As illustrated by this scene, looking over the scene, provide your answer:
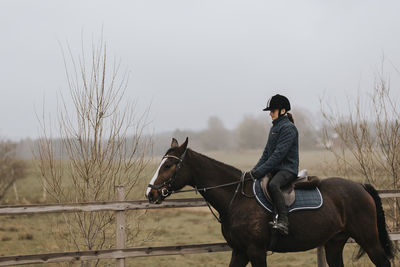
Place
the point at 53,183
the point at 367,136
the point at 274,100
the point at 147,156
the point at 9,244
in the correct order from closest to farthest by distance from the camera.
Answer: the point at 274,100 → the point at 53,183 → the point at 147,156 → the point at 367,136 → the point at 9,244

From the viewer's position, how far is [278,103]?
5438 millimetres

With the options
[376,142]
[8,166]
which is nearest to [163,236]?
[376,142]

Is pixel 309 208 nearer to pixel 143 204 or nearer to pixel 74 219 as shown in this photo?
pixel 143 204

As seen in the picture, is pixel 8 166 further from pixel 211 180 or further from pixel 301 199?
pixel 301 199

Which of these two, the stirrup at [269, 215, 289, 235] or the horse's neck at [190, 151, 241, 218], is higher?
the horse's neck at [190, 151, 241, 218]

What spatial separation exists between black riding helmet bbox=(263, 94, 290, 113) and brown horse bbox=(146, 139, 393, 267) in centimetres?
103

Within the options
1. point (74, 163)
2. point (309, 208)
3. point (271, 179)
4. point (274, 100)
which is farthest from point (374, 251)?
point (74, 163)

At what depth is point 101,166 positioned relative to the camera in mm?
6223

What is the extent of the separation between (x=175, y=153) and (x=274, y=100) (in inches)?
61.0

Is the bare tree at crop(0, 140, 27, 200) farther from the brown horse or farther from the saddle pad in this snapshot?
the saddle pad

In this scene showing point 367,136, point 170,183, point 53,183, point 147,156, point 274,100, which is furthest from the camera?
point 367,136

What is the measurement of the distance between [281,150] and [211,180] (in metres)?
1.01

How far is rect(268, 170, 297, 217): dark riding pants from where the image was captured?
4.94m

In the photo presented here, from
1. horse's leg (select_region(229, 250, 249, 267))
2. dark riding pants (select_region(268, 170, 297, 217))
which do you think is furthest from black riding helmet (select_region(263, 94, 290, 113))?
horse's leg (select_region(229, 250, 249, 267))
